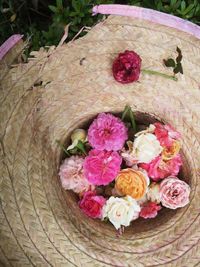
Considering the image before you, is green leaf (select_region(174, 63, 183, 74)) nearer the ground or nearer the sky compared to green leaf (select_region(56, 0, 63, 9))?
nearer the ground

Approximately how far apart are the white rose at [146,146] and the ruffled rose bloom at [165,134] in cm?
1

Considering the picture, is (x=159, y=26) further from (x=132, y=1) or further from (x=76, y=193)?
(x=76, y=193)

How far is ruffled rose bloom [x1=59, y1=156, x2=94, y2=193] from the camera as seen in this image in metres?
1.30

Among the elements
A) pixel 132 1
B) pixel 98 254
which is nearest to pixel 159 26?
pixel 132 1

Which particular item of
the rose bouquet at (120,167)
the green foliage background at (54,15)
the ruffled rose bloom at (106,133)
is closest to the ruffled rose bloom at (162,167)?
the rose bouquet at (120,167)

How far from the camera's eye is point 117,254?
132 centimetres

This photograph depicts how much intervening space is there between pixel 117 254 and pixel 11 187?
31cm

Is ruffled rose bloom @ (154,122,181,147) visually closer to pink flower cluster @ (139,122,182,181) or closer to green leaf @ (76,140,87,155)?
pink flower cluster @ (139,122,182,181)

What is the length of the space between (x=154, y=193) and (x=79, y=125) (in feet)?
0.84

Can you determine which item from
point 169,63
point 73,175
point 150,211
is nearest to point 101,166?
point 73,175

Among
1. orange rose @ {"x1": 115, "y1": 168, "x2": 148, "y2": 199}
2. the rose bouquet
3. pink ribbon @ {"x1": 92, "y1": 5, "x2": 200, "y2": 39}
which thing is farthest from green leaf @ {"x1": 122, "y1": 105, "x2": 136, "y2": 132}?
pink ribbon @ {"x1": 92, "y1": 5, "x2": 200, "y2": 39}

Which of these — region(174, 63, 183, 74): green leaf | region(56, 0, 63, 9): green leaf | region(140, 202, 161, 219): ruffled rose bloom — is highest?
region(56, 0, 63, 9): green leaf

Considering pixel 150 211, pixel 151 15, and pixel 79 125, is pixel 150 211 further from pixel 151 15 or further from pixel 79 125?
pixel 151 15

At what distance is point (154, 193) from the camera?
1.37m
